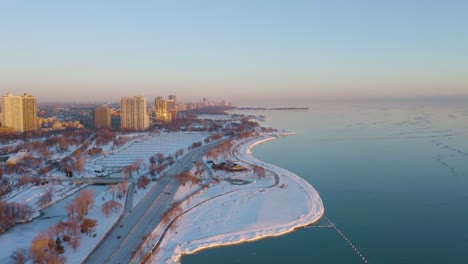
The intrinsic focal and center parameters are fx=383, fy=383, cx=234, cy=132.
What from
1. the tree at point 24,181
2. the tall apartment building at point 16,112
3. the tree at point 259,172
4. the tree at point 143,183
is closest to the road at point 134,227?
the tree at point 143,183

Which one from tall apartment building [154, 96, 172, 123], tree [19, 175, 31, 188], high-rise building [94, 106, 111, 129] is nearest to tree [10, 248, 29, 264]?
tree [19, 175, 31, 188]

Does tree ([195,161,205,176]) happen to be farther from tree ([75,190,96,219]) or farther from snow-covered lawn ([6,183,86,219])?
tree ([75,190,96,219])

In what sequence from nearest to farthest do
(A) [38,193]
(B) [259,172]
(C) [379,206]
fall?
(C) [379,206], (A) [38,193], (B) [259,172]

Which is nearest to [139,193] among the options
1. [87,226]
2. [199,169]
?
[87,226]

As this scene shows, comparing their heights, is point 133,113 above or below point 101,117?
above

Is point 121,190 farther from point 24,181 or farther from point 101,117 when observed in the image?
point 101,117

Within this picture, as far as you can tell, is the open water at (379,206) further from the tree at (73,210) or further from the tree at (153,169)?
the tree at (153,169)

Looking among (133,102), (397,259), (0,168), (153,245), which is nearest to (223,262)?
(153,245)
